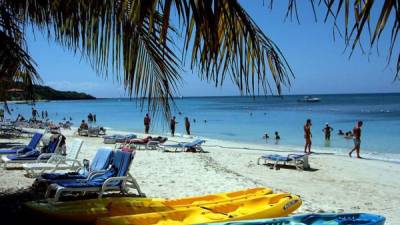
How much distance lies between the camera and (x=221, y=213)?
519cm

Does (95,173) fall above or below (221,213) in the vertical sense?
above

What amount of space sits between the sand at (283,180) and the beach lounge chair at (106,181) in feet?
3.22

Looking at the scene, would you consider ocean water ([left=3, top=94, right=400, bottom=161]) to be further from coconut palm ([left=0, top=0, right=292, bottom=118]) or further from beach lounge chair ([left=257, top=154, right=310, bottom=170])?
beach lounge chair ([left=257, top=154, right=310, bottom=170])

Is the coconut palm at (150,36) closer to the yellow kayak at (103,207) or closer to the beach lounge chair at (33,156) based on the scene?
the yellow kayak at (103,207)

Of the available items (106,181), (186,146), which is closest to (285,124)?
(186,146)

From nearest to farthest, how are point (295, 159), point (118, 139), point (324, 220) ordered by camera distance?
point (324, 220) < point (295, 159) < point (118, 139)

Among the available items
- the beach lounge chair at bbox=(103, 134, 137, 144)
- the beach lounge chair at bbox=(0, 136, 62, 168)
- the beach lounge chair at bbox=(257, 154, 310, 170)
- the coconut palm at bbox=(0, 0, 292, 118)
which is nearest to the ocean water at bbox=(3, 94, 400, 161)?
the coconut palm at bbox=(0, 0, 292, 118)

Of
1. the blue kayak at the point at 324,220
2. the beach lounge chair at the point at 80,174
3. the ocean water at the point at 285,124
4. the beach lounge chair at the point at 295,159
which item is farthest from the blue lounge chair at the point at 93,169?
the beach lounge chair at the point at 295,159

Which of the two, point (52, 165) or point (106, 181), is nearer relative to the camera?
point (106, 181)

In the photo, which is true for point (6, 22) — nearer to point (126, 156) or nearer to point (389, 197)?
point (126, 156)

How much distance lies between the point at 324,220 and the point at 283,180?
565 cm

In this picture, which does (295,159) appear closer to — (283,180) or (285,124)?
(283,180)

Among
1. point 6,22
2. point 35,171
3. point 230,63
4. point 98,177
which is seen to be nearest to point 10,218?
point 98,177

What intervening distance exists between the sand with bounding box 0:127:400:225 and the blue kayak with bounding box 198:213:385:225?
1.60m
